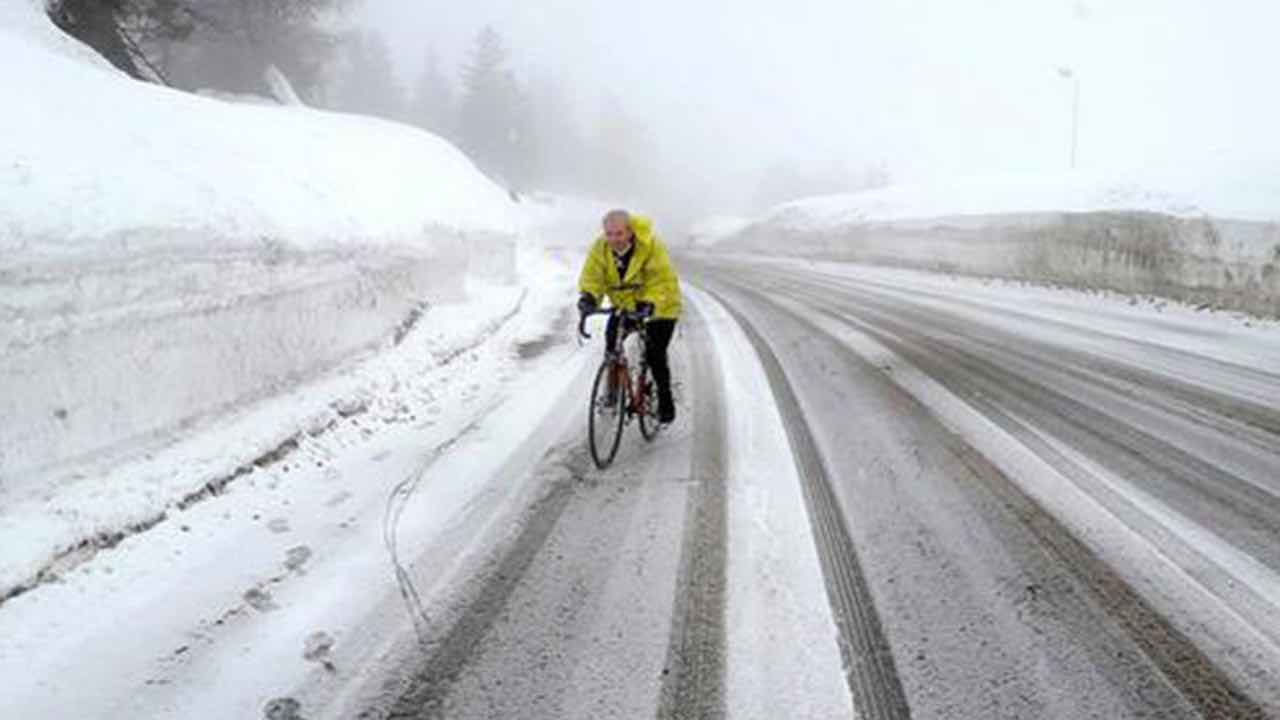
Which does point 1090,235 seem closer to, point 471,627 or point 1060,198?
point 1060,198

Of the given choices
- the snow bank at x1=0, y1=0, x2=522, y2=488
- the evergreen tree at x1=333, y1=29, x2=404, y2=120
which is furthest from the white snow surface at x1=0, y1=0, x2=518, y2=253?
the evergreen tree at x1=333, y1=29, x2=404, y2=120

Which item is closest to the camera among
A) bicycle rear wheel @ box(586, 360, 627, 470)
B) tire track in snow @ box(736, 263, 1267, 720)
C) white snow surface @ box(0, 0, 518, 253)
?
tire track in snow @ box(736, 263, 1267, 720)

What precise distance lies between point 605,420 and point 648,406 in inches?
26.9

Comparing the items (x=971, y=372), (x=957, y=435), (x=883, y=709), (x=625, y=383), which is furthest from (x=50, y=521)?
(x=971, y=372)

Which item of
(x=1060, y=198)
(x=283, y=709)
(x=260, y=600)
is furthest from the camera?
(x=1060, y=198)

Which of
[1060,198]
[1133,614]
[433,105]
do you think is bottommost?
[1133,614]

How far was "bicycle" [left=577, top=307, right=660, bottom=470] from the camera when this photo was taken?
255 inches

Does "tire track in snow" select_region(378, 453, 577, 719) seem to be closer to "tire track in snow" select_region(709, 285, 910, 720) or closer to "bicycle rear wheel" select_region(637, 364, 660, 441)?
"tire track in snow" select_region(709, 285, 910, 720)

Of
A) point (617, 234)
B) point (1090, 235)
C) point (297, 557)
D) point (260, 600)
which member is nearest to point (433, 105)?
point (1090, 235)

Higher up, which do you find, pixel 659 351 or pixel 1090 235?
pixel 1090 235

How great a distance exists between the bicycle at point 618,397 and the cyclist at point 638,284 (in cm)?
7

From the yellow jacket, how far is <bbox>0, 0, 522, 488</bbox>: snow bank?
9.51 ft

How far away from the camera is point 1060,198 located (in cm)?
2020

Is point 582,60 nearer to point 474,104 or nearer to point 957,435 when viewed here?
point 474,104
